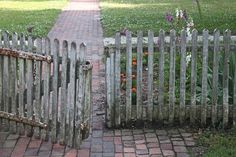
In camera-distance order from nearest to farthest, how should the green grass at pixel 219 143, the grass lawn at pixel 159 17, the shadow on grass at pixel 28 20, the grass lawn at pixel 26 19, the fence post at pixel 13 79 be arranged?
the green grass at pixel 219 143 < the fence post at pixel 13 79 < the shadow on grass at pixel 28 20 < the grass lawn at pixel 26 19 < the grass lawn at pixel 159 17

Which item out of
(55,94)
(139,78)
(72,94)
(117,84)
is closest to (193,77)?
(139,78)

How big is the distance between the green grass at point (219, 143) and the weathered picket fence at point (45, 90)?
1.34 metres

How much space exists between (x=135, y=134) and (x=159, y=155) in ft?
2.47

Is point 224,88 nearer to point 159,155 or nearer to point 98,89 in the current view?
point 159,155

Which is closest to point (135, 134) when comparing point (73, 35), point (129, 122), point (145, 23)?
point (129, 122)

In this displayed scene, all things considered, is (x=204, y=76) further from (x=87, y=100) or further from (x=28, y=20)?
(x=28, y=20)

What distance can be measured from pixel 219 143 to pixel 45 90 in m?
2.01

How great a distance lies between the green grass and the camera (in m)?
6.02

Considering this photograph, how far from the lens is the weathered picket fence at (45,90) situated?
20.1 feet

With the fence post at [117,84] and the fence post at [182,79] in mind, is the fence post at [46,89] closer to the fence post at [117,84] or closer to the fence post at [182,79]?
the fence post at [117,84]

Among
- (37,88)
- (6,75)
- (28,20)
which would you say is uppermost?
(28,20)

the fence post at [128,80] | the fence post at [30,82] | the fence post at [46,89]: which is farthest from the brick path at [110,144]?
the fence post at [30,82]

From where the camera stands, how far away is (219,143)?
6371mm

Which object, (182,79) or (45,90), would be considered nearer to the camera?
(45,90)
